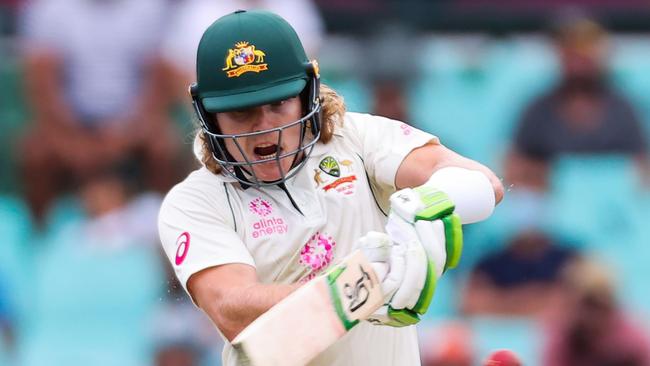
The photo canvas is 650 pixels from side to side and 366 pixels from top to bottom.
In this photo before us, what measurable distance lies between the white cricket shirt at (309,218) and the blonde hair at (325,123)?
3 centimetres

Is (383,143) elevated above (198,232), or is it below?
above

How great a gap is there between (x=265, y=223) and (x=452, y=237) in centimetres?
64

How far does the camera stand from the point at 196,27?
7648 mm

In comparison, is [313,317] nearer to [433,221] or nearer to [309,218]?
[433,221]

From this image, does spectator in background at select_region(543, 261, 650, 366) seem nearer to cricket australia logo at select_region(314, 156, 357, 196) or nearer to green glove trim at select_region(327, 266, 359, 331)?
cricket australia logo at select_region(314, 156, 357, 196)

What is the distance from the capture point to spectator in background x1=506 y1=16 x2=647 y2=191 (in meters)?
7.82

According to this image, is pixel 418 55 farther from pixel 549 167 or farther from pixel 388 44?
pixel 549 167

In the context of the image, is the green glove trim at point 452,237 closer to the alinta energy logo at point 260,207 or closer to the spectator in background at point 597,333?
the alinta energy logo at point 260,207

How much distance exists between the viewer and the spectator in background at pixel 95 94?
7.83 metres

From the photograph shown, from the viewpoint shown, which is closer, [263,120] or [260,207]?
[263,120]

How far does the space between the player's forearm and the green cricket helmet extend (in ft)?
1.21

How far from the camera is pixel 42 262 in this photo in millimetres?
7879

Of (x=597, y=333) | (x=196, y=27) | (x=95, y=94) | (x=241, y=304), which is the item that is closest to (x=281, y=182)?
(x=241, y=304)

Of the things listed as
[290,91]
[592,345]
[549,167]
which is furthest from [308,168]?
[549,167]
